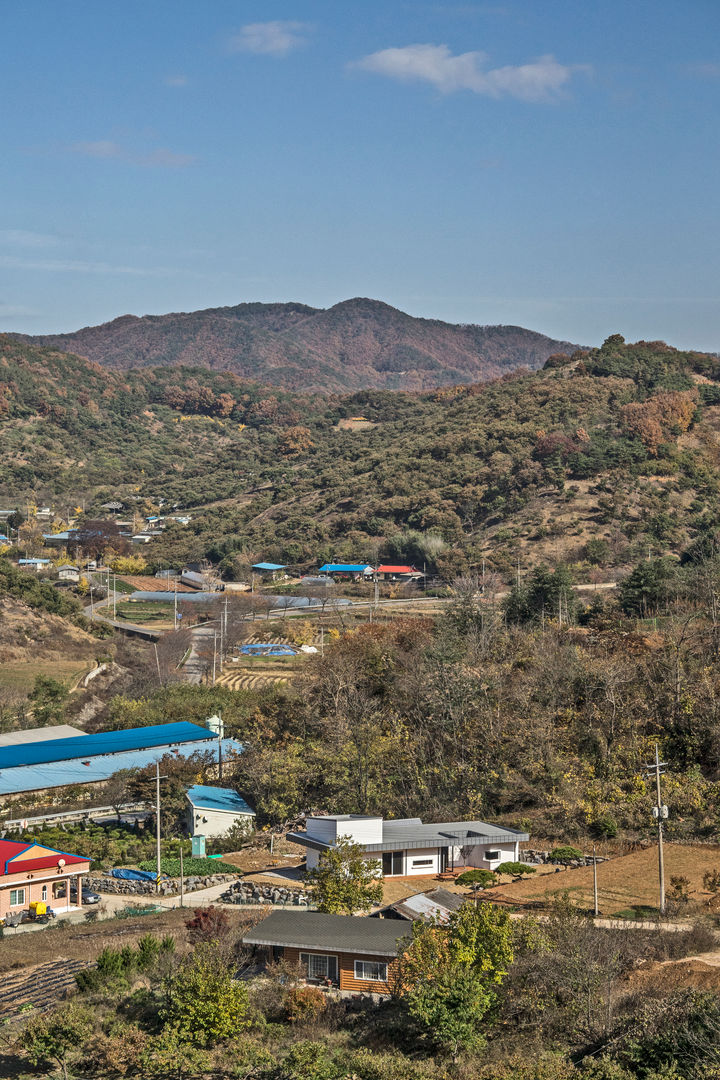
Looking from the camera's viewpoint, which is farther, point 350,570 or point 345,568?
point 345,568

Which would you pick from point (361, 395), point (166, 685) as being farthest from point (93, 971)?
point (361, 395)

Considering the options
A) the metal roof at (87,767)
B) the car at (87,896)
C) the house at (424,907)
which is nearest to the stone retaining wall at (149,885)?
the car at (87,896)

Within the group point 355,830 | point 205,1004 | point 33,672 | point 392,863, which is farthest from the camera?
point 33,672

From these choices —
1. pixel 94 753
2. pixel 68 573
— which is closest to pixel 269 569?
pixel 68 573

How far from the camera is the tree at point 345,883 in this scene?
25.1 meters

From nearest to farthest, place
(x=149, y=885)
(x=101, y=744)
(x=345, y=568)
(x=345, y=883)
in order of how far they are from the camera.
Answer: (x=345, y=883) < (x=149, y=885) < (x=101, y=744) < (x=345, y=568)

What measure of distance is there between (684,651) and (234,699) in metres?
21.2

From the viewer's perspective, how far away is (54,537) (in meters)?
107

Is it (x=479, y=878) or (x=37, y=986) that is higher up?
(x=479, y=878)

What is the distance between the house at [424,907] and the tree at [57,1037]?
6567mm

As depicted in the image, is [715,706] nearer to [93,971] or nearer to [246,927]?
[246,927]

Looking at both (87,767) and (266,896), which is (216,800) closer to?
(87,767)

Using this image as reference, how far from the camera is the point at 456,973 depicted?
18672mm

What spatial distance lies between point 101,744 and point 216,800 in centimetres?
994
